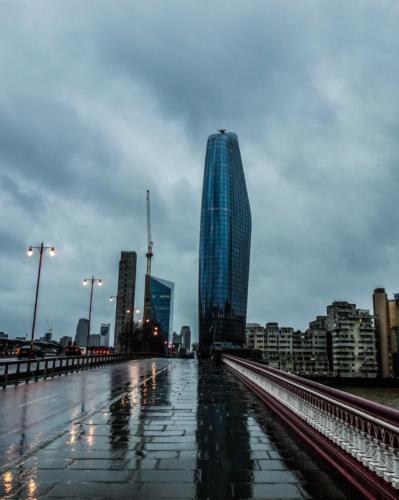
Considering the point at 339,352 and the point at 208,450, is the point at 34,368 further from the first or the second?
the point at 339,352

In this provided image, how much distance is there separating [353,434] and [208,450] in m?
2.79

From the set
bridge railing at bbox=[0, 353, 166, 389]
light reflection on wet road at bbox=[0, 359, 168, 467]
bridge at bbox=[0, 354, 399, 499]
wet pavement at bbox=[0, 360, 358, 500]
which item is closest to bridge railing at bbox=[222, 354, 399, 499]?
bridge at bbox=[0, 354, 399, 499]

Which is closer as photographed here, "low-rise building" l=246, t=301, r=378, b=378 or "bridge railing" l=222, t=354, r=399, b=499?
"bridge railing" l=222, t=354, r=399, b=499

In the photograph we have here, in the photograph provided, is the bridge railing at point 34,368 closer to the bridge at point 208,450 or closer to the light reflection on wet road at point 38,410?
the light reflection on wet road at point 38,410

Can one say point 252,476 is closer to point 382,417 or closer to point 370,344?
point 382,417

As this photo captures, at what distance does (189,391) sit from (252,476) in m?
13.2

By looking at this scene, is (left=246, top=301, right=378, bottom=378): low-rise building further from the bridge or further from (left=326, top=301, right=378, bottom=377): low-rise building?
the bridge

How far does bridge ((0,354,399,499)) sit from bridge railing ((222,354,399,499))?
2 centimetres

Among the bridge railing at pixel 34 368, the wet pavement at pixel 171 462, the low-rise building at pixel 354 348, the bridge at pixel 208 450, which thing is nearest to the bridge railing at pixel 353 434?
the bridge at pixel 208 450

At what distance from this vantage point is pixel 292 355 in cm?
19525

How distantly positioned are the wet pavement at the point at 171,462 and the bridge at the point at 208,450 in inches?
0.7

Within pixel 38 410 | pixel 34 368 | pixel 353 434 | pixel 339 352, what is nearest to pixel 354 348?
pixel 339 352

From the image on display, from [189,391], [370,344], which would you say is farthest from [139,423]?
[370,344]

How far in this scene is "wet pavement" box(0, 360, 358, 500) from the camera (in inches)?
224
